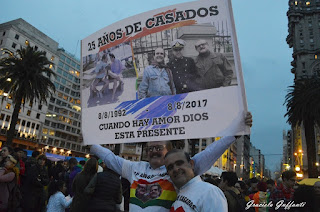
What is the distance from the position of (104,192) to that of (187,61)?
130 inches

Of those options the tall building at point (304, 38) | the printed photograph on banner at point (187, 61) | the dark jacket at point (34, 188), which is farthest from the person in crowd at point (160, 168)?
the tall building at point (304, 38)

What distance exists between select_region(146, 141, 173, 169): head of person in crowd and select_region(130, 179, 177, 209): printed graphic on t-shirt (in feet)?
0.71

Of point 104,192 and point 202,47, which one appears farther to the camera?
point 104,192

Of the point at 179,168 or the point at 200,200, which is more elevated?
the point at 179,168

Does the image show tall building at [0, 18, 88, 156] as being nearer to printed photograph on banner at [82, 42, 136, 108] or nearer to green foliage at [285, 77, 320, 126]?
green foliage at [285, 77, 320, 126]

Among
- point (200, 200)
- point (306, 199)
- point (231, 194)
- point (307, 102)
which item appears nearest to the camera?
point (200, 200)

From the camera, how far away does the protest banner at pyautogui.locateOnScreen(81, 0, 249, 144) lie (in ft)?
9.71

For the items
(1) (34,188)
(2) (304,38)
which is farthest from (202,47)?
(2) (304,38)

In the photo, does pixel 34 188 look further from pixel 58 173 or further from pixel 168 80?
pixel 168 80

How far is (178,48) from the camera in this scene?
3215 millimetres

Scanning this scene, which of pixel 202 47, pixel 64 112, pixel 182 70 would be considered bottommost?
pixel 182 70

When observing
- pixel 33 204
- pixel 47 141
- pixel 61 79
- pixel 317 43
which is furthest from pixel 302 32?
pixel 33 204

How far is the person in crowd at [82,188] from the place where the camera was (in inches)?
192

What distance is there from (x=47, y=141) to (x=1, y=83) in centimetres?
5383
